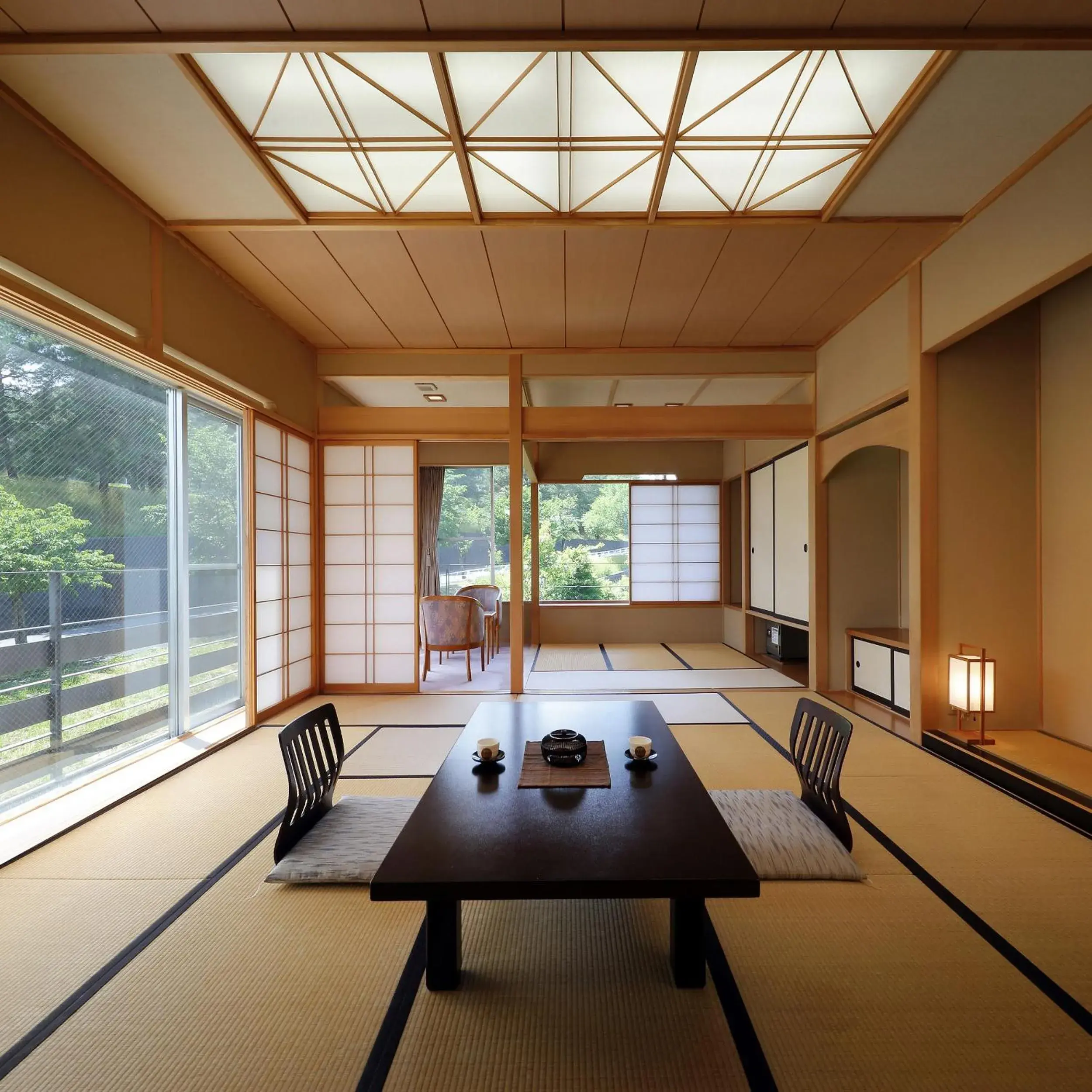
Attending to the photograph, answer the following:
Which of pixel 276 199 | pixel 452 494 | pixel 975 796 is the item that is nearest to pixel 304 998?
pixel 975 796

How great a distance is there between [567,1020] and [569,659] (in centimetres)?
527

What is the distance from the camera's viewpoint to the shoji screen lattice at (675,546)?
26.4 ft

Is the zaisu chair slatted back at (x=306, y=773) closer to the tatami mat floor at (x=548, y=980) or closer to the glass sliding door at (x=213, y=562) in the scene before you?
the tatami mat floor at (x=548, y=980)

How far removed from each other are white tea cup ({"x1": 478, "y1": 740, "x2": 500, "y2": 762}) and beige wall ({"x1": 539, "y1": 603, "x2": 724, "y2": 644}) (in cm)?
572

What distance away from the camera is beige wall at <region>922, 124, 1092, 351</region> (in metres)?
2.44

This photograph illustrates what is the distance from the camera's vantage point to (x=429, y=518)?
7824 mm

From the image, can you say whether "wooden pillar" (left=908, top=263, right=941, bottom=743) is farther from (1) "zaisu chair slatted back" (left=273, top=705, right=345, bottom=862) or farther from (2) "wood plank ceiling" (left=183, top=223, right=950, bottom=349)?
(1) "zaisu chair slatted back" (left=273, top=705, right=345, bottom=862)

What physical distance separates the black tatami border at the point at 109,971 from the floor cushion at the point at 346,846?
24 cm

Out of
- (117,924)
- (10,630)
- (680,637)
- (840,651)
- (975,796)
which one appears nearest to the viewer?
(117,924)

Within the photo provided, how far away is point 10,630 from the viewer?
2.46m

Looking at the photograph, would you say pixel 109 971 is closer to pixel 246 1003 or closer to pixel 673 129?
pixel 246 1003

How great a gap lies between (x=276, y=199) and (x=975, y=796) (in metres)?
4.57


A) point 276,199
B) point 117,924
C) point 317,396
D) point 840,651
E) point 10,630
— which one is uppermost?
point 276,199

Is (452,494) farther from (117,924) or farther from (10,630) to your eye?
(117,924)
